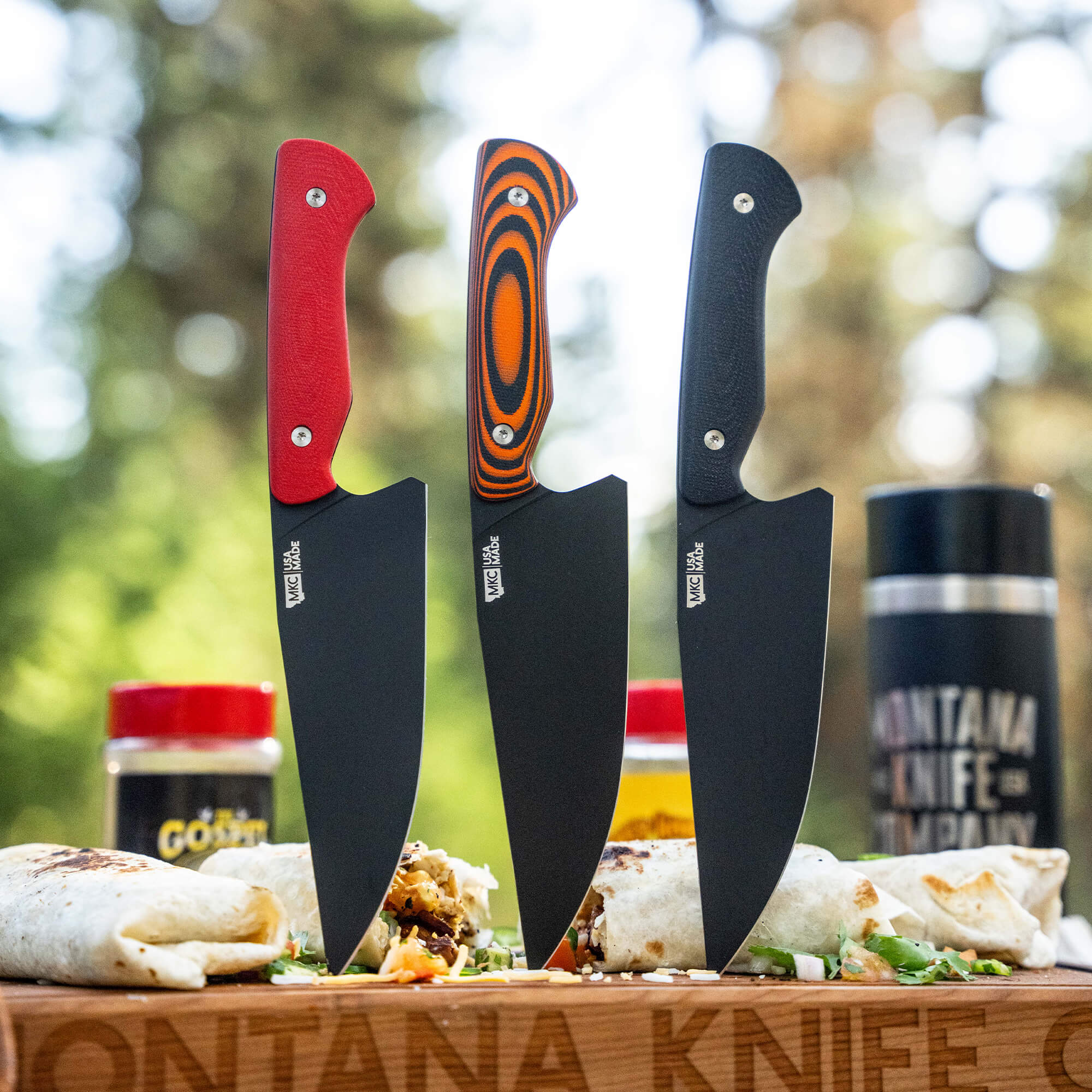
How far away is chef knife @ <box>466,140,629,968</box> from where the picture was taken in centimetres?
127

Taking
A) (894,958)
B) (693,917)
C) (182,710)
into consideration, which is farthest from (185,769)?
(894,958)

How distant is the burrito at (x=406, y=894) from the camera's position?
54.1 inches

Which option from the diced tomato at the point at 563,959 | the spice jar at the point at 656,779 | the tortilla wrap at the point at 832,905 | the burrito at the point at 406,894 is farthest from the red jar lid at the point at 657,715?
the diced tomato at the point at 563,959

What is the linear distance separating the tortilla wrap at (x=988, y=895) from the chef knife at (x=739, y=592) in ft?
1.17

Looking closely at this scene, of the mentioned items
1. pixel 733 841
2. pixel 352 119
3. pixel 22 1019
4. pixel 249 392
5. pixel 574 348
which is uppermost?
pixel 352 119

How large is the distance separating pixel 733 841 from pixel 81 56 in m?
6.32

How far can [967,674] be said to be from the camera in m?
1.81

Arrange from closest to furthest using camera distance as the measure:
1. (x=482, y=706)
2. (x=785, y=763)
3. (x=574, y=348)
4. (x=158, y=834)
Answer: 1. (x=785, y=763)
2. (x=158, y=834)
3. (x=482, y=706)
4. (x=574, y=348)

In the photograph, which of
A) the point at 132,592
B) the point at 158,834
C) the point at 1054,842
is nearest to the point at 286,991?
the point at 158,834

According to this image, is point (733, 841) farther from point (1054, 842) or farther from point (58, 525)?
point (58, 525)

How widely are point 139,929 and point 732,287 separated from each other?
92 centimetres

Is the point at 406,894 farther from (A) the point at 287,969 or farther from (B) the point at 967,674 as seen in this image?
(B) the point at 967,674

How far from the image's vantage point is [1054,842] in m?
1.83

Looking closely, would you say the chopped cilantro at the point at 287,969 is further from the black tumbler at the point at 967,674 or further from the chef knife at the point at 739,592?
the black tumbler at the point at 967,674
